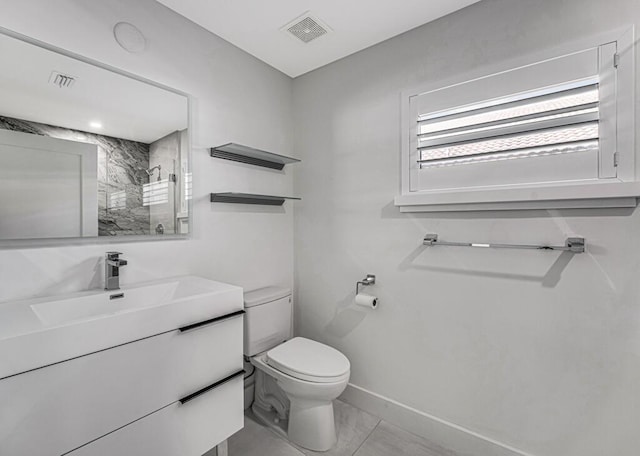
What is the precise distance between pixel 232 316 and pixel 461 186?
4.45 feet

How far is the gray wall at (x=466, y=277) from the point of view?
1280 millimetres

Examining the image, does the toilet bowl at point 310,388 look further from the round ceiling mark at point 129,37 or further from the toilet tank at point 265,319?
the round ceiling mark at point 129,37

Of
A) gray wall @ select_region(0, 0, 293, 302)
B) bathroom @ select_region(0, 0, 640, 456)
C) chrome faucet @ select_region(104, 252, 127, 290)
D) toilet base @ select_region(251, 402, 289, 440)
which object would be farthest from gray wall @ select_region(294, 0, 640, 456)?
chrome faucet @ select_region(104, 252, 127, 290)

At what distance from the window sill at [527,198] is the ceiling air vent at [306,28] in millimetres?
1107

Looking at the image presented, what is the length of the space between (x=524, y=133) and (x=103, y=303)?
2083mm

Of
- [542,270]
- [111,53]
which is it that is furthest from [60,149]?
[542,270]

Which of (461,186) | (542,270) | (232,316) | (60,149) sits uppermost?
(60,149)

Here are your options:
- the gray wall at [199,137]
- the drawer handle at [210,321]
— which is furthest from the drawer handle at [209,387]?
the gray wall at [199,137]

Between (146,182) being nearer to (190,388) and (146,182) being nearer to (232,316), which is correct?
(232,316)

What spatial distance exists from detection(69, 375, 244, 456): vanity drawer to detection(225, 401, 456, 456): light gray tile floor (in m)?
0.34

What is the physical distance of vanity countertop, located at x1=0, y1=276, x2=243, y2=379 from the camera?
0.85m

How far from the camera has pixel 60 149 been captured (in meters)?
1.30

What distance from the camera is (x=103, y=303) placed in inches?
50.9

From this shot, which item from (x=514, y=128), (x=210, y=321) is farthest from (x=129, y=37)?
(x=514, y=128)
